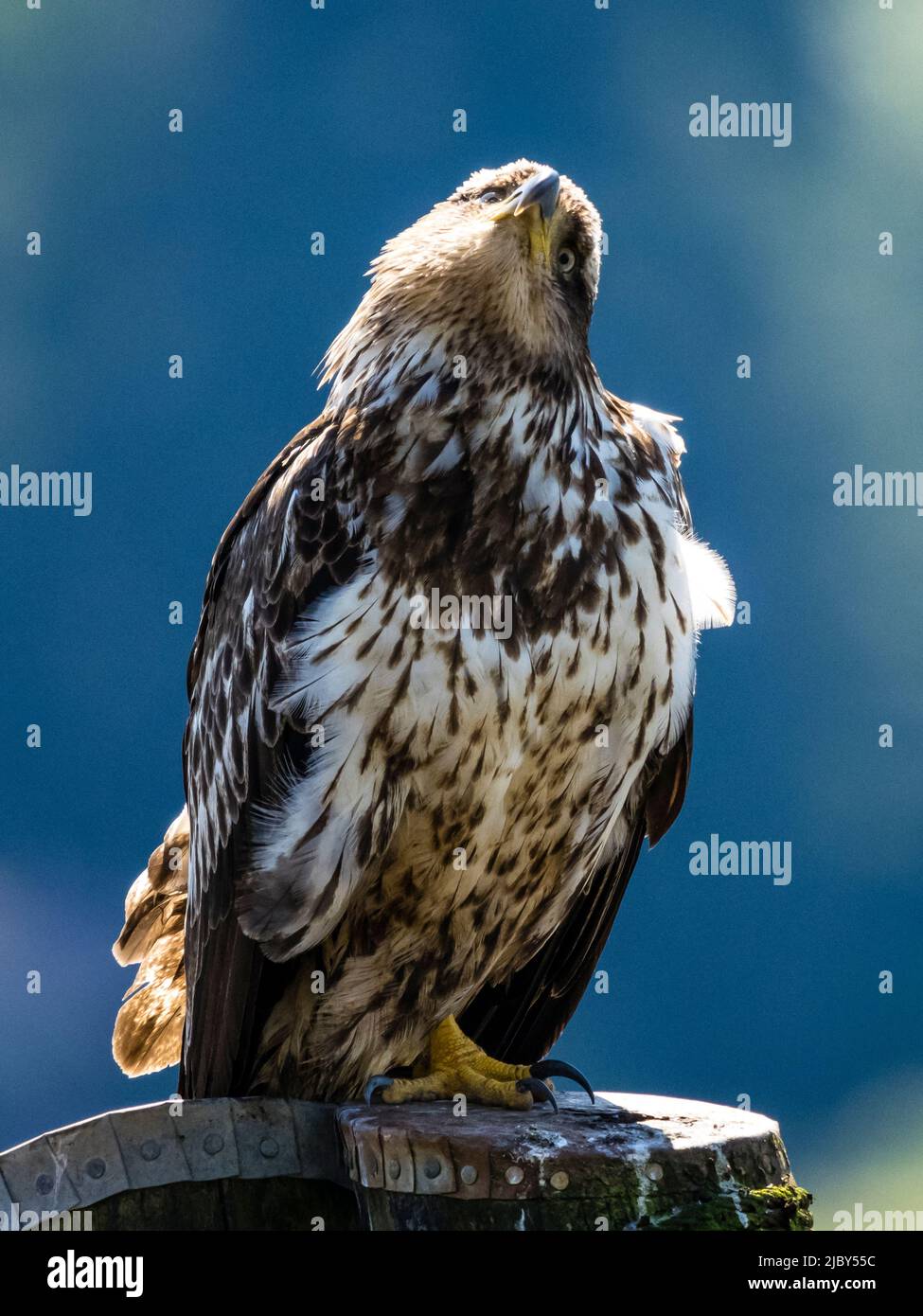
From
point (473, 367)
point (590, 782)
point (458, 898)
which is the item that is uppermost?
point (473, 367)

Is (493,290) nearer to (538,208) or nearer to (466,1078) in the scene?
(538,208)

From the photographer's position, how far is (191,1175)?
10.5 feet

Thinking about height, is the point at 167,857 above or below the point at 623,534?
below

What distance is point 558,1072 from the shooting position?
3881 mm

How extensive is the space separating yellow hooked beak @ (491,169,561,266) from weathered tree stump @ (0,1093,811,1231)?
6.19 ft

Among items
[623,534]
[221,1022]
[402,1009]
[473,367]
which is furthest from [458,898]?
[473,367]

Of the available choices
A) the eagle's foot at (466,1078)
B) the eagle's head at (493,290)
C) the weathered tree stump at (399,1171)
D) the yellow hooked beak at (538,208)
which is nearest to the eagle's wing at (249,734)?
the eagle's head at (493,290)

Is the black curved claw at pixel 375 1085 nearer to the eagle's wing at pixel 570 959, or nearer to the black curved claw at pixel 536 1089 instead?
the black curved claw at pixel 536 1089

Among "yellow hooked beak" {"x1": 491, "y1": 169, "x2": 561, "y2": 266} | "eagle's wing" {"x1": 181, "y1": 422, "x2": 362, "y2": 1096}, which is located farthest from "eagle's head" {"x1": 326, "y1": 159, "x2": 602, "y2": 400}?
"eagle's wing" {"x1": 181, "y1": 422, "x2": 362, "y2": 1096}

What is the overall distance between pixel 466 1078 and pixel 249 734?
955mm

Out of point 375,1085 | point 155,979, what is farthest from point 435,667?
point 155,979

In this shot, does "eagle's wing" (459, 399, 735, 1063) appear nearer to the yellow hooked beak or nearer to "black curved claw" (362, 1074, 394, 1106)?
the yellow hooked beak
